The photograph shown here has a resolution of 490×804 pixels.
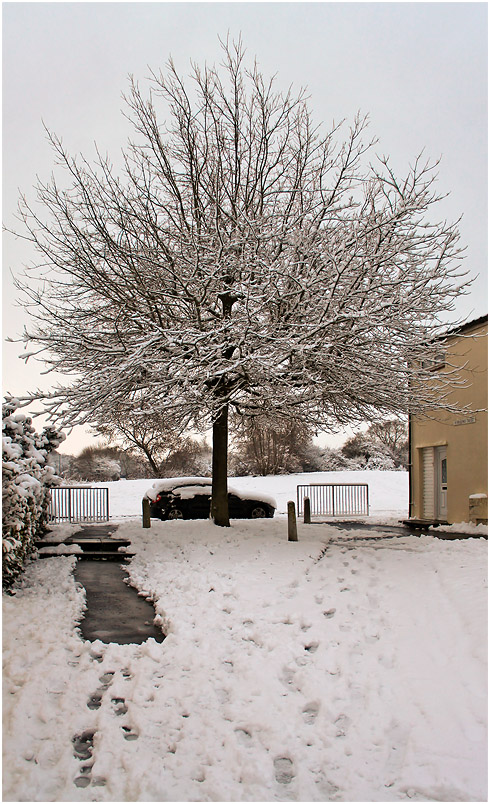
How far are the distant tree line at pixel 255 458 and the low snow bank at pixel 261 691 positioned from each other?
2932 cm

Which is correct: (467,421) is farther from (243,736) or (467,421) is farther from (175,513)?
(243,736)

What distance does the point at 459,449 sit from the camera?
16.3 m

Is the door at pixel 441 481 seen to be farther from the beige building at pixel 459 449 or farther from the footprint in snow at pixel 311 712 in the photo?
the footprint in snow at pixel 311 712

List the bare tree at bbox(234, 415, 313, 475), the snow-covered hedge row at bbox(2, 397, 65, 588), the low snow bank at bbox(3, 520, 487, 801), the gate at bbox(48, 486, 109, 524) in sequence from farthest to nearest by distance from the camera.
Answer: the bare tree at bbox(234, 415, 313, 475) → the gate at bbox(48, 486, 109, 524) → the snow-covered hedge row at bbox(2, 397, 65, 588) → the low snow bank at bbox(3, 520, 487, 801)

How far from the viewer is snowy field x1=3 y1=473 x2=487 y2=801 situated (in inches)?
154

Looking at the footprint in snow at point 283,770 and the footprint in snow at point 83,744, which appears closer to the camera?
the footprint in snow at point 283,770

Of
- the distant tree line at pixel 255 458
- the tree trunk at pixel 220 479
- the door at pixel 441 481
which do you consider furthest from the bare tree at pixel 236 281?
the distant tree line at pixel 255 458

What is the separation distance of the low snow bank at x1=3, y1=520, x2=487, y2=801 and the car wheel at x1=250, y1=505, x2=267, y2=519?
384 inches

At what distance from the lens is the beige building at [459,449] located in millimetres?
15141

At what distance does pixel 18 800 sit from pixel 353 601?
4.90 meters

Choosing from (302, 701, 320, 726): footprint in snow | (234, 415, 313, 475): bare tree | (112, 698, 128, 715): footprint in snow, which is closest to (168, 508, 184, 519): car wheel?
(112, 698, 128, 715): footprint in snow

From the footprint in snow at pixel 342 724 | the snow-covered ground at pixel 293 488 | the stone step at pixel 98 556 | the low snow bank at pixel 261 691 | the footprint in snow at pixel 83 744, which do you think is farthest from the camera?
the snow-covered ground at pixel 293 488

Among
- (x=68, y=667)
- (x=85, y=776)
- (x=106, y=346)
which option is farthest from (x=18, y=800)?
(x=106, y=346)

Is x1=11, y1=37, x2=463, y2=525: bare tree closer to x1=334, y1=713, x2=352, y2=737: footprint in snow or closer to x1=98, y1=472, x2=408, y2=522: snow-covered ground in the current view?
x1=334, y1=713, x2=352, y2=737: footprint in snow
